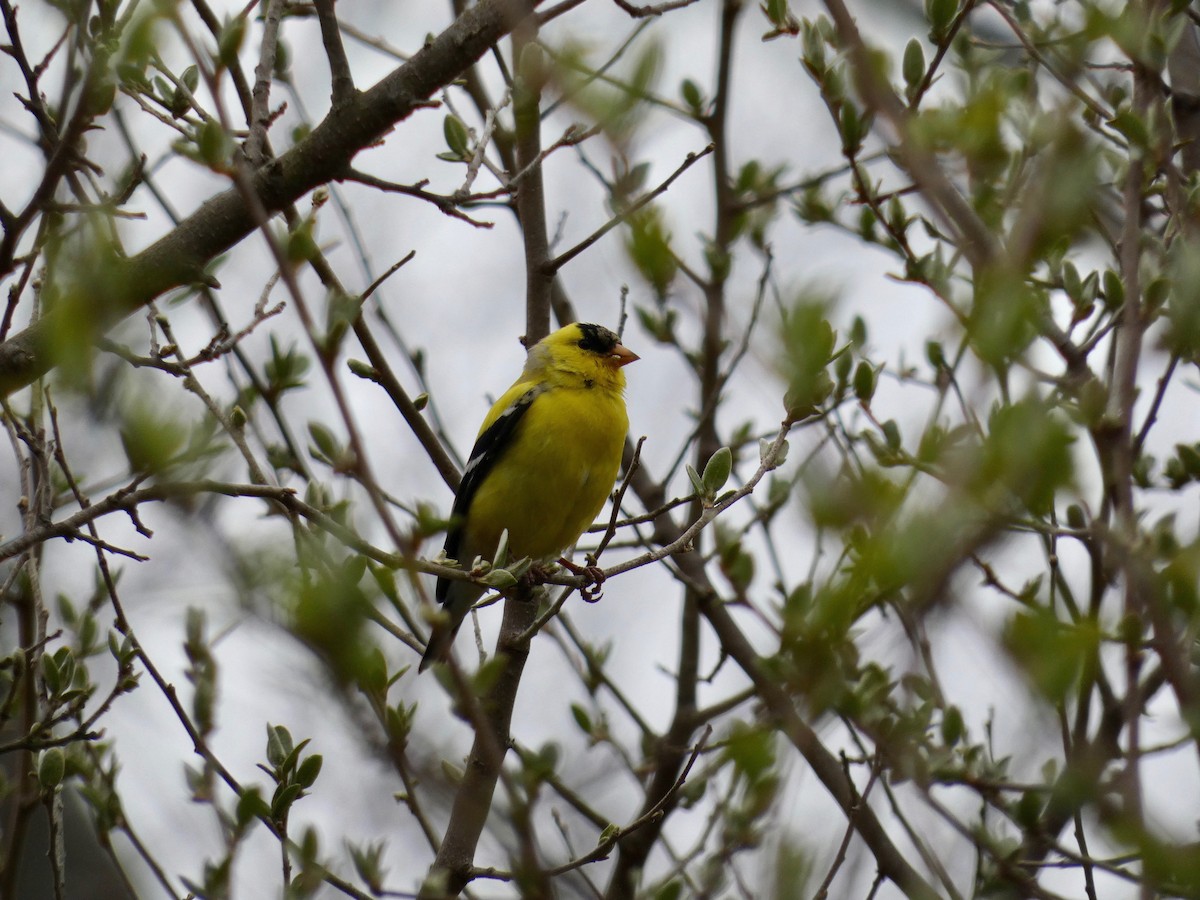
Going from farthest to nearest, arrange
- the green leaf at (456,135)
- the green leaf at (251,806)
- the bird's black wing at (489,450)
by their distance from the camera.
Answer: the bird's black wing at (489,450)
the green leaf at (456,135)
the green leaf at (251,806)

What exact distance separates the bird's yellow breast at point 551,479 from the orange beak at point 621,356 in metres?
0.51

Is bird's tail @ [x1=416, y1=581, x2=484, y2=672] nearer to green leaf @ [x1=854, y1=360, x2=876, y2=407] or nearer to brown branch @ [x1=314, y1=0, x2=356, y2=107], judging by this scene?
green leaf @ [x1=854, y1=360, x2=876, y2=407]

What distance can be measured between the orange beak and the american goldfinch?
0.18 m

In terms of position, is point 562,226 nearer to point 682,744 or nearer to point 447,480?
point 447,480

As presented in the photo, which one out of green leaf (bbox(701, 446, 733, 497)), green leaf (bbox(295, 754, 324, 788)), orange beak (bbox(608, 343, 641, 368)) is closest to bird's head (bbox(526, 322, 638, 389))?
orange beak (bbox(608, 343, 641, 368))

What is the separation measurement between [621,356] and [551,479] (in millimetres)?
974

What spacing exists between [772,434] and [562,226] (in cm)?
117

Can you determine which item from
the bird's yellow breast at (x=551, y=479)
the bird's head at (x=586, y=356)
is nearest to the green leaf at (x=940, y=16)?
the bird's yellow breast at (x=551, y=479)

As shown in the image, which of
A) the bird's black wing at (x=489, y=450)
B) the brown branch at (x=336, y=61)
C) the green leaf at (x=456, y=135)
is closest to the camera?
the brown branch at (x=336, y=61)

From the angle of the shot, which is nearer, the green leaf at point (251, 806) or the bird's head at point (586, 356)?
the green leaf at point (251, 806)

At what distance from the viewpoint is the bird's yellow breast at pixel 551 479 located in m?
5.34

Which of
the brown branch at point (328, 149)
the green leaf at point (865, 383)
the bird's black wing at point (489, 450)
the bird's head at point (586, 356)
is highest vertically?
the bird's head at point (586, 356)

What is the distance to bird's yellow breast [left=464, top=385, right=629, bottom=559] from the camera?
5.34 metres

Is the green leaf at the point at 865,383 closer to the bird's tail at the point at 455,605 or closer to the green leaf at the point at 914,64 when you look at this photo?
the green leaf at the point at 914,64
